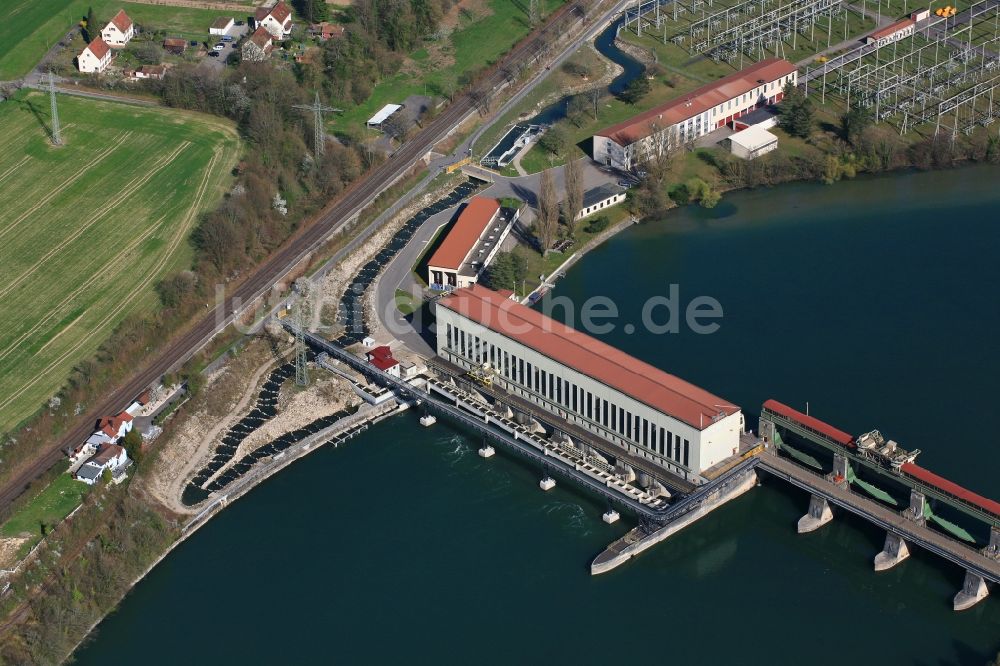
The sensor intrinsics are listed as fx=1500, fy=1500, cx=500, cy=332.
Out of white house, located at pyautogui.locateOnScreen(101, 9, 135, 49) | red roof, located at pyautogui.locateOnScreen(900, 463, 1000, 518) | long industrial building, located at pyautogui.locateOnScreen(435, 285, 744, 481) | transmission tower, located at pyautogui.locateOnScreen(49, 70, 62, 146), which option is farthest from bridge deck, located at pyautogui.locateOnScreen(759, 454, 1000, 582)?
white house, located at pyautogui.locateOnScreen(101, 9, 135, 49)

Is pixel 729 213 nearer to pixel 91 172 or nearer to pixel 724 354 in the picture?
pixel 724 354

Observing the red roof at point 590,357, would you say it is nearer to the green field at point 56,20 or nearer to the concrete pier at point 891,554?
the concrete pier at point 891,554

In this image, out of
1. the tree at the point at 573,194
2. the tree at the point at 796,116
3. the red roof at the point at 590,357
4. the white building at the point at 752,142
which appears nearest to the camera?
the red roof at the point at 590,357

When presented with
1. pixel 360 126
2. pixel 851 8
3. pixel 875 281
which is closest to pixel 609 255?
pixel 875 281

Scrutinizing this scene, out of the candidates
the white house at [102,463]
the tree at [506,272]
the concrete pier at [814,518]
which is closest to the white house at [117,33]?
the tree at [506,272]

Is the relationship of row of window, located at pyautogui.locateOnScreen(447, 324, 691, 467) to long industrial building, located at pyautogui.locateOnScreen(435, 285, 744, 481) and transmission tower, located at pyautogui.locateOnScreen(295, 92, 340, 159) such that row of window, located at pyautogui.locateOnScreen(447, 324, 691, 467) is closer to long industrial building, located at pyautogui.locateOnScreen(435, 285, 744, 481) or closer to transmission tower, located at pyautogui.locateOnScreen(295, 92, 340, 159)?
long industrial building, located at pyautogui.locateOnScreen(435, 285, 744, 481)

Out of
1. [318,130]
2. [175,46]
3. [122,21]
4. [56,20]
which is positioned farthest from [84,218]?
[56,20]
